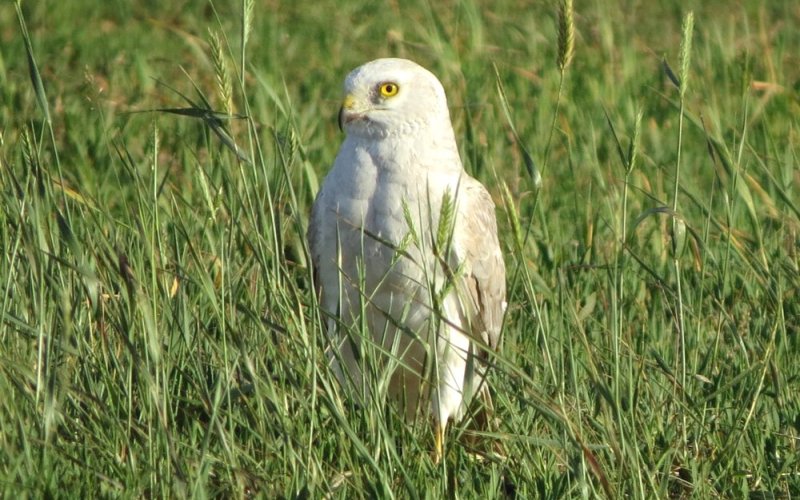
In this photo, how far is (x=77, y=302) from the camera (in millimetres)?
3775

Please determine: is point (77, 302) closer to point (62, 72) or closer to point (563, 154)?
point (563, 154)

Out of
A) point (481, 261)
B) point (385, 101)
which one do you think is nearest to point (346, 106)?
point (385, 101)

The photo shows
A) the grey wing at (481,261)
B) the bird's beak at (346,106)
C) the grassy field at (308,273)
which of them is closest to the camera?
the grassy field at (308,273)

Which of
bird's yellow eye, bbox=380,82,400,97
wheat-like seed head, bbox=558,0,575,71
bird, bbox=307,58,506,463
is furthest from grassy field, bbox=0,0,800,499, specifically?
bird's yellow eye, bbox=380,82,400,97

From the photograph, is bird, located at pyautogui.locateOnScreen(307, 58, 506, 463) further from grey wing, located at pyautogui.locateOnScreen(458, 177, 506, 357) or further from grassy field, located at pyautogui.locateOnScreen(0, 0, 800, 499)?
grassy field, located at pyautogui.locateOnScreen(0, 0, 800, 499)

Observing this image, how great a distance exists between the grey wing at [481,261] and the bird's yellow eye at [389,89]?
42 centimetres

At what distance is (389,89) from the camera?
4.83m

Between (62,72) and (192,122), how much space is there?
1.41 m

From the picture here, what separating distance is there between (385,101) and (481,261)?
716 millimetres

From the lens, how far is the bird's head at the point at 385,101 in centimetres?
477

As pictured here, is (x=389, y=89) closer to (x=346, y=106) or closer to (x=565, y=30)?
(x=346, y=106)

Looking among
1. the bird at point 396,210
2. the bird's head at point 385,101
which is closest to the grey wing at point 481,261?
the bird at point 396,210

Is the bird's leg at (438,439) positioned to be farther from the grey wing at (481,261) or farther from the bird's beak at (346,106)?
the bird's beak at (346,106)

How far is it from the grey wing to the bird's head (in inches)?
12.7
